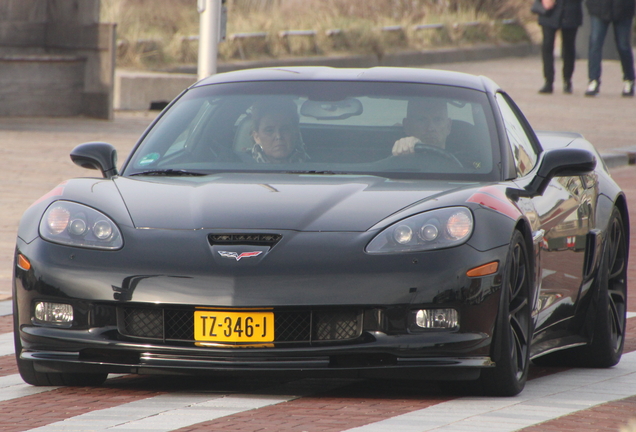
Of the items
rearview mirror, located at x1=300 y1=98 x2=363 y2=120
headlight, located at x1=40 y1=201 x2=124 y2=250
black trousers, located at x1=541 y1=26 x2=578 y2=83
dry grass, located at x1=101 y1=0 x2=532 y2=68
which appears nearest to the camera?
headlight, located at x1=40 y1=201 x2=124 y2=250

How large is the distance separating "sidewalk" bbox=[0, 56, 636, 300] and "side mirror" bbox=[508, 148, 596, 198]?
3575 mm

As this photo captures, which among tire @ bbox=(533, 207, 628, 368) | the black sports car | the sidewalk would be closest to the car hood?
the black sports car

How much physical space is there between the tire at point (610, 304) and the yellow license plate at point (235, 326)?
1.98 meters

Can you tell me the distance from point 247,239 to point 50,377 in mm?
1037

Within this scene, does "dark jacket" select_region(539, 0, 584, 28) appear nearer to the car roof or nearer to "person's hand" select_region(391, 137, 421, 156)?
the car roof

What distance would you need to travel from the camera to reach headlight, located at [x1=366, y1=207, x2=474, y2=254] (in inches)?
197

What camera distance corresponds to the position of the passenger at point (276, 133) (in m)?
6.08

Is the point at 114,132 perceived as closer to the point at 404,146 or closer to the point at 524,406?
the point at 404,146

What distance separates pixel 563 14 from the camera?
936 inches

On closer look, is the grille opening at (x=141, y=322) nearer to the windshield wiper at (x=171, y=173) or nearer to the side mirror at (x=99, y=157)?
the windshield wiper at (x=171, y=173)

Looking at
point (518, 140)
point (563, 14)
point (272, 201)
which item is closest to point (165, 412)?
point (272, 201)

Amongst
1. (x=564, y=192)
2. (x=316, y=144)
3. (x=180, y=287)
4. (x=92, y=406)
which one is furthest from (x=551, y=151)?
(x=92, y=406)

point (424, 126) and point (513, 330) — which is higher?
point (424, 126)

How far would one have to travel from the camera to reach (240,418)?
4.77 meters
